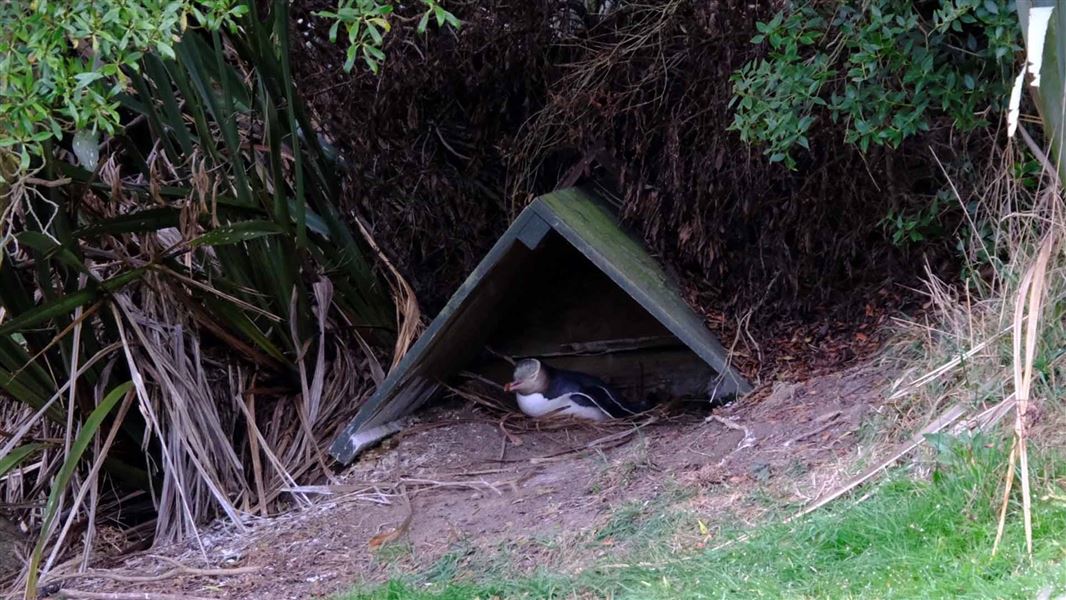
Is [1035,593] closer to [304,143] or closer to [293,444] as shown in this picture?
[293,444]

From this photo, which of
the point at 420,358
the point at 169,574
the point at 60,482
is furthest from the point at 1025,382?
the point at 60,482

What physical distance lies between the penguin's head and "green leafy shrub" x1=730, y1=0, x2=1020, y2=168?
2398 millimetres

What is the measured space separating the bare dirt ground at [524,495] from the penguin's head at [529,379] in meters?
0.64

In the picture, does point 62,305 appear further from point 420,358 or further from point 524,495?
point 524,495

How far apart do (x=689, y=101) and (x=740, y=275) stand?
39.0 inches

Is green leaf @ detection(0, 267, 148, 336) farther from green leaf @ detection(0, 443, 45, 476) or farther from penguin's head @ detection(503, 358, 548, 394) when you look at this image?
penguin's head @ detection(503, 358, 548, 394)

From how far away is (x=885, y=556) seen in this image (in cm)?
365

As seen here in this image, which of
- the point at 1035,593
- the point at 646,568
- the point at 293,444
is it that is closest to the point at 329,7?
the point at 293,444

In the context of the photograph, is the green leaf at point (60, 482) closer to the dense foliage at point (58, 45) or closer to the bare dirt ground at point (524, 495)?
the bare dirt ground at point (524, 495)

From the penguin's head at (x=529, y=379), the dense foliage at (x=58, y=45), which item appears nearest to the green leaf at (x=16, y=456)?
the dense foliage at (x=58, y=45)

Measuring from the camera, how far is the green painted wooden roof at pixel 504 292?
581 centimetres

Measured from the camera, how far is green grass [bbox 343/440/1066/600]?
3410mm

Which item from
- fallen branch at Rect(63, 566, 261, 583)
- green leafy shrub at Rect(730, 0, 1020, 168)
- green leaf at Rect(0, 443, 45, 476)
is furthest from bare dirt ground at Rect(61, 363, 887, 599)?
green leafy shrub at Rect(730, 0, 1020, 168)

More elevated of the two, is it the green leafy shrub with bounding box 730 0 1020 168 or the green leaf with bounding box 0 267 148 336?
the green leafy shrub with bounding box 730 0 1020 168
